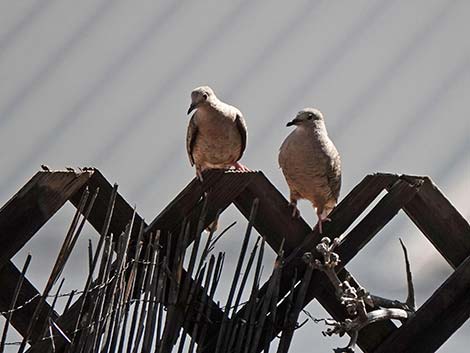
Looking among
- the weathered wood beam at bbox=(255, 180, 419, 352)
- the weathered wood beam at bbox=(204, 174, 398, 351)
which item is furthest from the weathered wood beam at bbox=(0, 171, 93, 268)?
the weathered wood beam at bbox=(255, 180, 419, 352)

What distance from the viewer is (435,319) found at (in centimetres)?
242

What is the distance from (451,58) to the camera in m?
3.40

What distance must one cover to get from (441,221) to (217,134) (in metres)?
0.82

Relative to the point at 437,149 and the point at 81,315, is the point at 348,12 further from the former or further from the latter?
the point at 81,315

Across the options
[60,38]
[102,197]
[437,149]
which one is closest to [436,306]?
[102,197]

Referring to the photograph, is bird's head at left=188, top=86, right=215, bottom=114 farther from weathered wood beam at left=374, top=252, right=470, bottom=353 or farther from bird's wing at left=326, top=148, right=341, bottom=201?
weathered wood beam at left=374, top=252, right=470, bottom=353

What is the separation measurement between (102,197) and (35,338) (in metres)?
0.31

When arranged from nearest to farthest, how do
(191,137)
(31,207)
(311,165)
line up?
(31,207) < (311,165) < (191,137)

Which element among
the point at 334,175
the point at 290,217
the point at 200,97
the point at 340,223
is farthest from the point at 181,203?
the point at 200,97

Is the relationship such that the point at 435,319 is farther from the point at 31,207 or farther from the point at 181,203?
the point at 31,207

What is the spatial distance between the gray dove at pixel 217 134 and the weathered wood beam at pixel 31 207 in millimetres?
800

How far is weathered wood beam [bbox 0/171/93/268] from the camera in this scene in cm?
225

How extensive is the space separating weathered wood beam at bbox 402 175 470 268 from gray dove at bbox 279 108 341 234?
0.26 m

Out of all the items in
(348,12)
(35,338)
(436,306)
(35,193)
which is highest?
(348,12)
